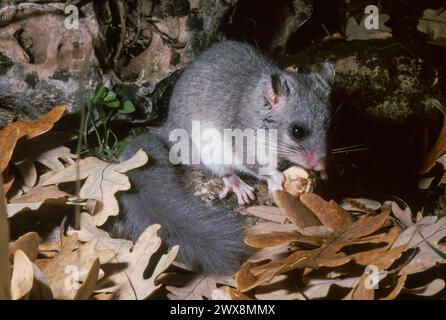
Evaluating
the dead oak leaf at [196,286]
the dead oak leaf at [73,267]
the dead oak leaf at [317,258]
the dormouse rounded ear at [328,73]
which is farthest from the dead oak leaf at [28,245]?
the dormouse rounded ear at [328,73]

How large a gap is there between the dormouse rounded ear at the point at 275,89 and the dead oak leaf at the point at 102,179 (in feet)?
2.93

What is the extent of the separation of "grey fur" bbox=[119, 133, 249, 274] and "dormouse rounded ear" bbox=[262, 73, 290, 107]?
778mm

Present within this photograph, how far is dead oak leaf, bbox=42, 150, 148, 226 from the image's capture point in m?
2.65

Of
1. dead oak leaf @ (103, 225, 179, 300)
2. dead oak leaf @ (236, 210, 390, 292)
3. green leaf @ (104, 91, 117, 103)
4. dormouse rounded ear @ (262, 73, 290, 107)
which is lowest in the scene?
dead oak leaf @ (103, 225, 179, 300)

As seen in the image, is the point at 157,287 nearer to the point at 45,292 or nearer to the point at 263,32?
the point at 45,292

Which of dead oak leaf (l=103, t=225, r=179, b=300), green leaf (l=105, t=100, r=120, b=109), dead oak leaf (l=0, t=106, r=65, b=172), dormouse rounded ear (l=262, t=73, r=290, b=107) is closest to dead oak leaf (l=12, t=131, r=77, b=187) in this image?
dead oak leaf (l=0, t=106, r=65, b=172)

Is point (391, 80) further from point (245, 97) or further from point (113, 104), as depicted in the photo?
point (113, 104)

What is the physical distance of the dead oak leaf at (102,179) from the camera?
8.70 ft

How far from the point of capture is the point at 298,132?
10.2 ft

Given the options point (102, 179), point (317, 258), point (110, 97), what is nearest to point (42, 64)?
point (110, 97)

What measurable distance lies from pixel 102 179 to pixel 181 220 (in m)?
0.54

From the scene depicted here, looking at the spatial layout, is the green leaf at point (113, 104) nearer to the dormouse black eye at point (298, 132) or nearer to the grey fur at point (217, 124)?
the grey fur at point (217, 124)

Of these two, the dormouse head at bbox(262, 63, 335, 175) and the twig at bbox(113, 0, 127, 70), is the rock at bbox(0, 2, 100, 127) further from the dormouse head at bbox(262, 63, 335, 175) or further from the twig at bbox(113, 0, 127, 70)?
the dormouse head at bbox(262, 63, 335, 175)

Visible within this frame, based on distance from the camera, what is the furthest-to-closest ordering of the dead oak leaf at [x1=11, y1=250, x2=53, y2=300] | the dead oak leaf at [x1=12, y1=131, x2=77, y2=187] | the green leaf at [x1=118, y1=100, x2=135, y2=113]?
the green leaf at [x1=118, y1=100, x2=135, y2=113] < the dead oak leaf at [x1=12, y1=131, x2=77, y2=187] < the dead oak leaf at [x1=11, y1=250, x2=53, y2=300]
